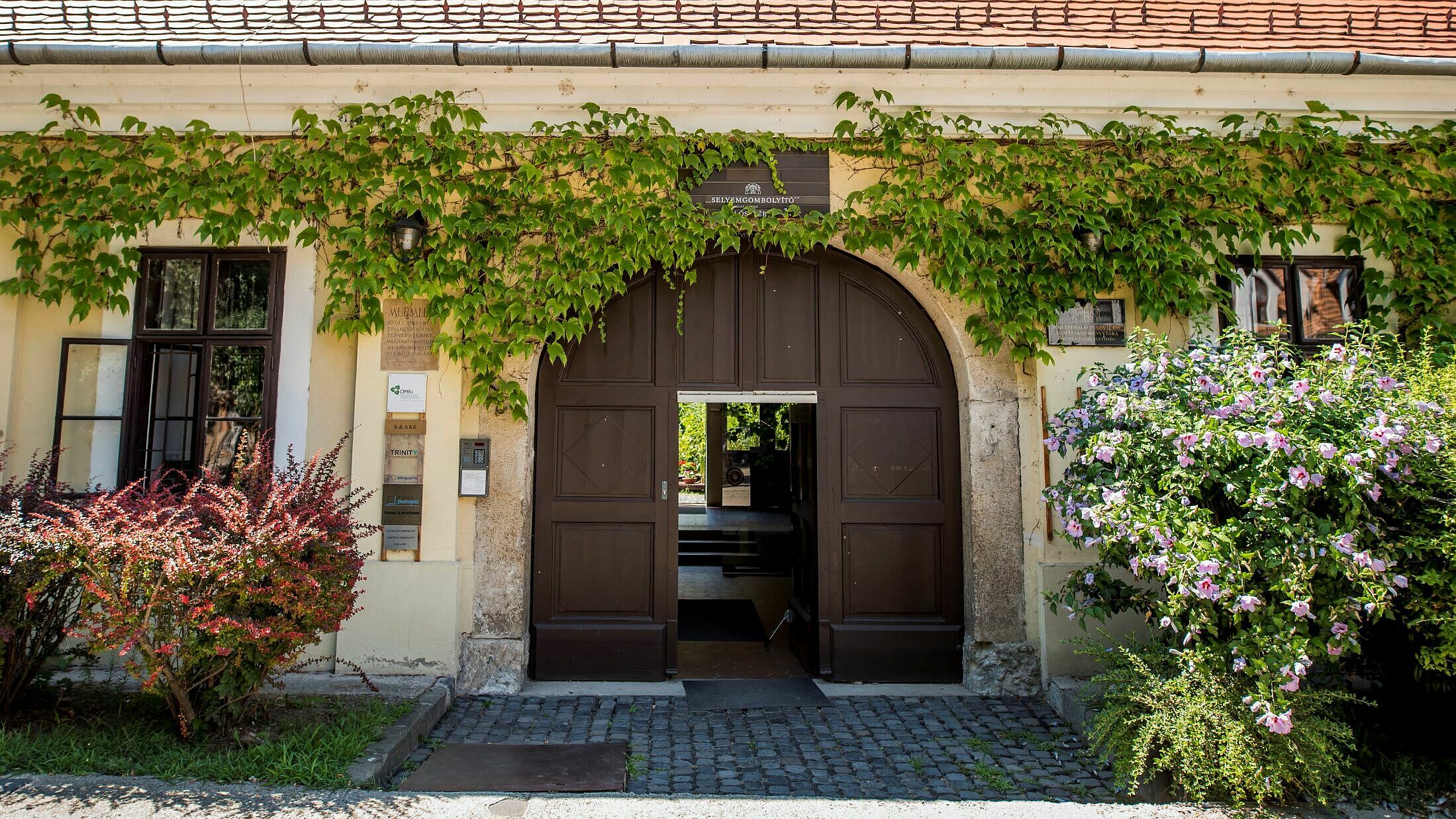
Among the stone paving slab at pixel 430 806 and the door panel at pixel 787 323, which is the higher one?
the door panel at pixel 787 323

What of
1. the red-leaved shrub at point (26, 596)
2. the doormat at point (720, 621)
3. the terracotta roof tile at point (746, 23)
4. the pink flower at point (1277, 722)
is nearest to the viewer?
the pink flower at point (1277, 722)

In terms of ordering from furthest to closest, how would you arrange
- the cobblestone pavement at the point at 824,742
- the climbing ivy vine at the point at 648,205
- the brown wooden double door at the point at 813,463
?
the brown wooden double door at the point at 813,463 < the climbing ivy vine at the point at 648,205 < the cobblestone pavement at the point at 824,742

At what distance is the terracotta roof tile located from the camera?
496 centimetres

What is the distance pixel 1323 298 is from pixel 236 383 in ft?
23.1

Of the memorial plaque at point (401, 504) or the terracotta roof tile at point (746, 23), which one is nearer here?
the terracotta roof tile at point (746, 23)

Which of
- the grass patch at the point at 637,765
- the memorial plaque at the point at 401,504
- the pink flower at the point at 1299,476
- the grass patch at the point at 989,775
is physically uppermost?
the pink flower at the point at 1299,476

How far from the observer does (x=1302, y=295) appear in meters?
5.72

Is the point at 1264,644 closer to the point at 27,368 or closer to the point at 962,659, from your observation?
the point at 962,659

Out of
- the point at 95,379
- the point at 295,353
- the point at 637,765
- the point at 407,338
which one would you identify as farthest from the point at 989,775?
the point at 95,379

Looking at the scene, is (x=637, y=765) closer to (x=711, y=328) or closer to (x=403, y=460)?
(x=403, y=460)

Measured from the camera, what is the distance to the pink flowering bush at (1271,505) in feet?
11.8

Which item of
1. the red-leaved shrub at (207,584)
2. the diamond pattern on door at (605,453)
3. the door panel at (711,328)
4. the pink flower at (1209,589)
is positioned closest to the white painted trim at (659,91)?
the door panel at (711,328)

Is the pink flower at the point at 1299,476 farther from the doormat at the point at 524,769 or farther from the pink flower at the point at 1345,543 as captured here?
the doormat at the point at 524,769

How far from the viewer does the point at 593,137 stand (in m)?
5.41
